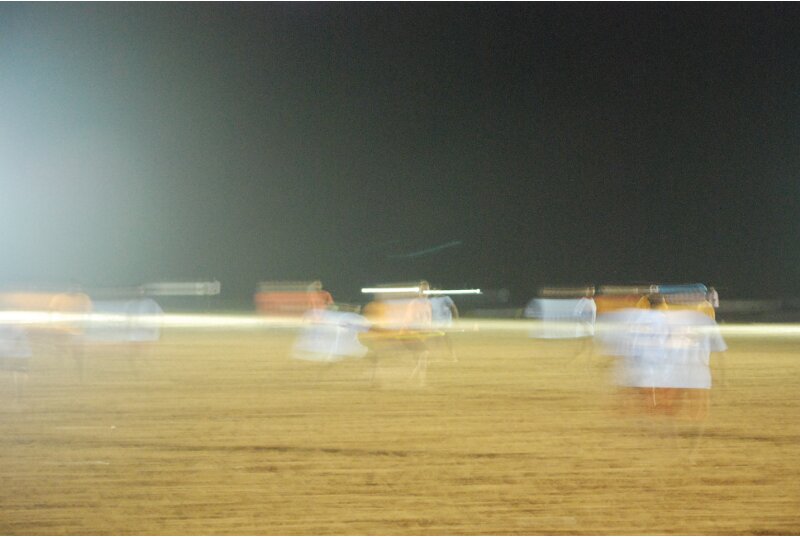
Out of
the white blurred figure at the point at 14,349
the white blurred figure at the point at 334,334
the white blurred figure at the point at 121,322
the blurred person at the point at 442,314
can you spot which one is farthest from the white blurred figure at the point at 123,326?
the blurred person at the point at 442,314

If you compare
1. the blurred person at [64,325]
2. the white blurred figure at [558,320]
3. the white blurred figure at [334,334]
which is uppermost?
the blurred person at [64,325]

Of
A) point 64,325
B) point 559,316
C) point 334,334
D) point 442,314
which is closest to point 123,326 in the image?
point 64,325

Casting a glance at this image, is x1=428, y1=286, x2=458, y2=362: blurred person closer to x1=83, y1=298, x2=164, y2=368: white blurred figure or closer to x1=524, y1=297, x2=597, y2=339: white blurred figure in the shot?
x1=83, y1=298, x2=164, y2=368: white blurred figure

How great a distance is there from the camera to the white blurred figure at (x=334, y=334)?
15.8m

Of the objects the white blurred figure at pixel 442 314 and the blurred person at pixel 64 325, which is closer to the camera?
the blurred person at pixel 64 325

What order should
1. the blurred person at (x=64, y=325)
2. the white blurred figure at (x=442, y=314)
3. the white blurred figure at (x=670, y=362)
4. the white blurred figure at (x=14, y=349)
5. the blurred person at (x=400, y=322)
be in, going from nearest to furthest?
the white blurred figure at (x=670, y=362) < the blurred person at (x=400, y=322) < the blurred person at (x=64, y=325) < the white blurred figure at (x=14, y=349) < the white blurred figure at (x=442, y=314)

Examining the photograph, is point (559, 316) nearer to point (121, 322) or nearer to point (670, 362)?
point (121, 322)

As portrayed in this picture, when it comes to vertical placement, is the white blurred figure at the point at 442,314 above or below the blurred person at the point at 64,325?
below

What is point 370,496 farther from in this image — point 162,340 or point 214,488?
point 162,340

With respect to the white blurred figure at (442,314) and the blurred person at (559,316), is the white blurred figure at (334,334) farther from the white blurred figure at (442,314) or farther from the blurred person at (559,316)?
the blurred person at (559,316)

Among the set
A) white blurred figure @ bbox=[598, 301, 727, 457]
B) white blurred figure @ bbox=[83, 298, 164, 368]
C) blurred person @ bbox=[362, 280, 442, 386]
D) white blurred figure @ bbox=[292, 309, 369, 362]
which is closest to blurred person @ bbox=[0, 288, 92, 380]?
white blurred figure @ bbox=[83, 298, 164, 368]

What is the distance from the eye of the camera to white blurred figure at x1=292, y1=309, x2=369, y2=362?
15.8 m

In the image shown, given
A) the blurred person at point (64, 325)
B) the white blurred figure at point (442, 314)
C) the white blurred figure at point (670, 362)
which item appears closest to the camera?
the white blurred figure at point (670, 362)

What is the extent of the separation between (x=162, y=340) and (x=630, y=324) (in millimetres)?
20180
